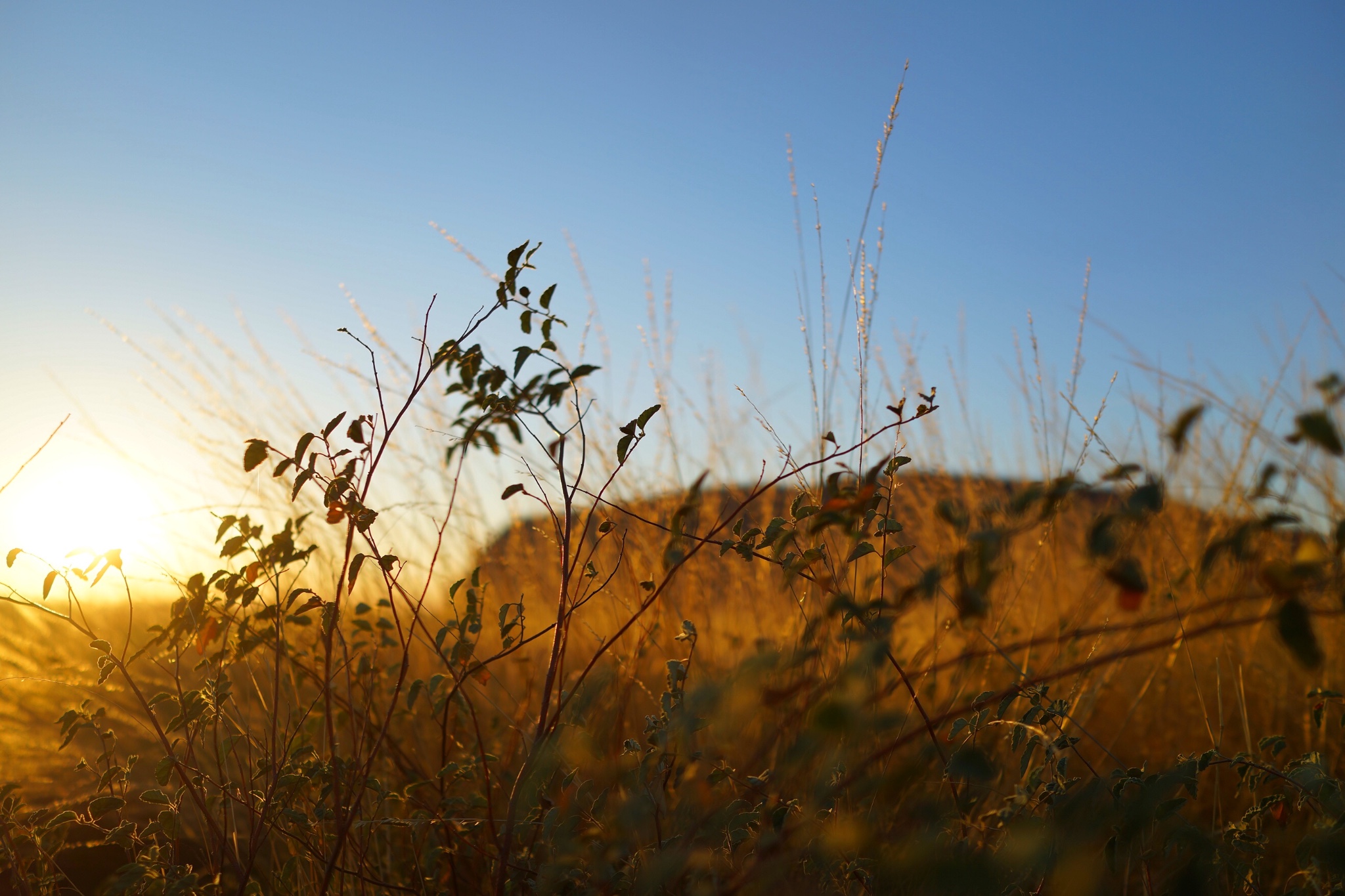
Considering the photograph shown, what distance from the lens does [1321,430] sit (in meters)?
0.51

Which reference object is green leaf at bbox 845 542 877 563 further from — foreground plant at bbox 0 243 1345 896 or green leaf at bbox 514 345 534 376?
green leaf at bbox 514 345 534 376

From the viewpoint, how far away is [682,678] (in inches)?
42.1

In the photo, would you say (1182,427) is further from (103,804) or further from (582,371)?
(103,804)

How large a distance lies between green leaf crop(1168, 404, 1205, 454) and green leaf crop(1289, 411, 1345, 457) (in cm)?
6

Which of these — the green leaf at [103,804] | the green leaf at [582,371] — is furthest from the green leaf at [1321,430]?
the green leaf at [103,804]

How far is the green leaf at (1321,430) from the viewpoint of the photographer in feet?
1.68

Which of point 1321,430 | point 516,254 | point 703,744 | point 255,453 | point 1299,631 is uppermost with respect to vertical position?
point 516,254

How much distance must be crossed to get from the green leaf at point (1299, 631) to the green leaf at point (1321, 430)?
0.11 metres

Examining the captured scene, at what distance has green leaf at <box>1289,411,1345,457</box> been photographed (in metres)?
0.51

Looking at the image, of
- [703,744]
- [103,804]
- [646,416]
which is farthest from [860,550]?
[103,804]

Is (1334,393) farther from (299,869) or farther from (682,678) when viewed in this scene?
(299,869)

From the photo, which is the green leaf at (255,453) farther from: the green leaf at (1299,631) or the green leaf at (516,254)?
the green leaf at (1299,631)

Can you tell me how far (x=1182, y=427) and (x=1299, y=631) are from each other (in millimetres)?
145

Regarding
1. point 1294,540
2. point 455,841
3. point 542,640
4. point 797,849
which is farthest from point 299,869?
point 1294,540
